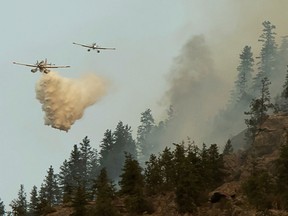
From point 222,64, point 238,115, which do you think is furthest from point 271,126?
point 222,64

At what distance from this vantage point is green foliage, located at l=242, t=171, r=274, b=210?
45906mm

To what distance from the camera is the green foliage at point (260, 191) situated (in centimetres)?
4591

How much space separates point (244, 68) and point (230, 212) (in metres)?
128

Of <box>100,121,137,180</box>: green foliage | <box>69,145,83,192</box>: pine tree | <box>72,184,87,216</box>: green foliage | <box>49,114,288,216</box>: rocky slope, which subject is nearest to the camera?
<box>49,114,288,216</box>: rocky slope

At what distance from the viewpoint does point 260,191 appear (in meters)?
46.3

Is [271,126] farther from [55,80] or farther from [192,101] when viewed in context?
[192,101]

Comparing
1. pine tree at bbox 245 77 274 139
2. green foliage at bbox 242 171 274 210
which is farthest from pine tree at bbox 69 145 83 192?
green foliage at bbox 242 171 274 210

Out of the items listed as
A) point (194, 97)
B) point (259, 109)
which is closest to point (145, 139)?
point (194, 97)

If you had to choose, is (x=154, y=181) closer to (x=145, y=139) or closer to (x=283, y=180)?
(x=283, y=180)

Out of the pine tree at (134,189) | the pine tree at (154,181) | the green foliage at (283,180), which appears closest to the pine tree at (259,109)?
the pine tree at (154,181)

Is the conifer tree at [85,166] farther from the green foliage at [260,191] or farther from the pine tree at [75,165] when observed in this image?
the green foliage at [260,191]

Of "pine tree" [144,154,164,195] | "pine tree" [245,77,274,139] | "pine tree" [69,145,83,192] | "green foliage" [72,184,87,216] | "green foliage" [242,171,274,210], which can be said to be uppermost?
"pine tree" [69,145,83,192]

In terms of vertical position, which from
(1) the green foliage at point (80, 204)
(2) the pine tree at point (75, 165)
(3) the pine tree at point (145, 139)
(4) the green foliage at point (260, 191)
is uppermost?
(3) the pine tree at point (145, 139)

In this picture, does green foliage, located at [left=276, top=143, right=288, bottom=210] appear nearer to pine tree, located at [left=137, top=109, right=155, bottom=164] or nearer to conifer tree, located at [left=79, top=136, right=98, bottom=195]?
conifer tree, located at [left=79, top=136, right=98, bottom=195]
